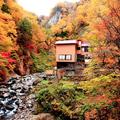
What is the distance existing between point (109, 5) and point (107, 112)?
625 centimetres

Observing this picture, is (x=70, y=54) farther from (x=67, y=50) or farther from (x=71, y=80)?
(x=71, y=80)

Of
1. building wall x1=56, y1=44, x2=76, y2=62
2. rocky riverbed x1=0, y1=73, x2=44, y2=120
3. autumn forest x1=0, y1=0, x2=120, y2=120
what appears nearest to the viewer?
autumn forest x1=0, y1=0, x2=120, y2=120

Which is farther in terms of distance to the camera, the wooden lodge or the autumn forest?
the wooden lodge

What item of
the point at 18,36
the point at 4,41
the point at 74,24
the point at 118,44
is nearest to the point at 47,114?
the point at 118,44

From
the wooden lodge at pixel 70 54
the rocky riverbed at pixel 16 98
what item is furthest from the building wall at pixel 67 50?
the rocky riverbed at pixel 16 98

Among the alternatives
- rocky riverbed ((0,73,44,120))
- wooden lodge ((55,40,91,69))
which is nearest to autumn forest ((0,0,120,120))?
rocky riverbed ((0,73,44,120))

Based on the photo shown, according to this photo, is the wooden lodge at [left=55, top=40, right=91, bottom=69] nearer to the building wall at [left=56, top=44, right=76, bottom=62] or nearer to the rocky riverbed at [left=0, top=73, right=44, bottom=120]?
the building wall at [left=56, top=44, right=76, bottom=62]

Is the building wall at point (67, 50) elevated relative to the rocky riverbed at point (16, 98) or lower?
elevated

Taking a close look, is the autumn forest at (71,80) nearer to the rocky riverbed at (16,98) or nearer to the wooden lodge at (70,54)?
the rocky riverbed at (16,98)

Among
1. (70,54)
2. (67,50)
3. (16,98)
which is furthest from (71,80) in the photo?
(67,50)

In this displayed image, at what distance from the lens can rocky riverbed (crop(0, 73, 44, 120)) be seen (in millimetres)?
20989

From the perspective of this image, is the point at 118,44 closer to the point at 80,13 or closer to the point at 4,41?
the point at 4,41

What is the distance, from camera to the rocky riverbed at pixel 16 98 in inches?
826

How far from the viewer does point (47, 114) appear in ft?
64.2
